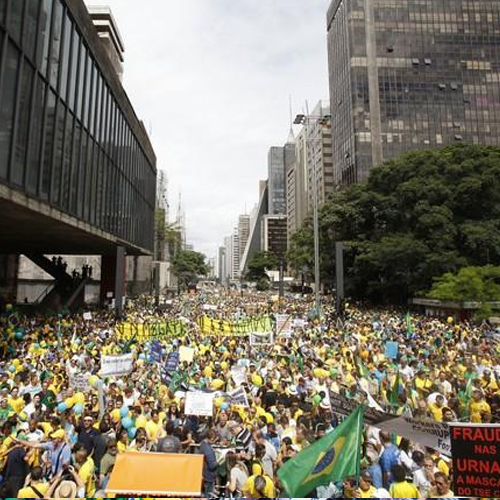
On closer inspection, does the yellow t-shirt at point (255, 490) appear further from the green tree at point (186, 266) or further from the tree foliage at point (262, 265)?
the tree foliage at point (262, 265)

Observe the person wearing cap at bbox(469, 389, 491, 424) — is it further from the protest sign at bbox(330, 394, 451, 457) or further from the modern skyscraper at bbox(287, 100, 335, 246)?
the modern skyscraper at bbox(287, 100, 335, 246)

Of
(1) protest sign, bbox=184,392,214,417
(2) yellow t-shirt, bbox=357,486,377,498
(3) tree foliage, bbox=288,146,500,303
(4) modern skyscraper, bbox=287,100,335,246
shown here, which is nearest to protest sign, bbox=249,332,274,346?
(1) protest sign, bbox=184,392,214,417

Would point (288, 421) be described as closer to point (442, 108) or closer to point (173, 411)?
point (173, 411)

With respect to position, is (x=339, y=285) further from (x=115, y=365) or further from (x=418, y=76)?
(x=418, y=76)

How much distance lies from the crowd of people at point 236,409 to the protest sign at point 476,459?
3.43ft

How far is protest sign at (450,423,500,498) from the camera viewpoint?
4.45m

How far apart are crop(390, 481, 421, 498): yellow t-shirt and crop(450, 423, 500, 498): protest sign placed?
1157 mm

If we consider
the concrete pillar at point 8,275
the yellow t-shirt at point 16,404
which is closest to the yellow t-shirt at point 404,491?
the yellow t-shirt at point 16,404

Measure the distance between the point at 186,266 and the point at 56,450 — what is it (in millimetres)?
100291

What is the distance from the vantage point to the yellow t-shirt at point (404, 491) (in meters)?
5.46

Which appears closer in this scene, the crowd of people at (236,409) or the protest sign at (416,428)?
the protest sign at (416,428)

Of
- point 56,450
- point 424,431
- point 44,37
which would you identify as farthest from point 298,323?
point 44,37

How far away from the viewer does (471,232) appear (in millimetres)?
33625

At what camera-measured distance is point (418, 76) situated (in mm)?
83750
